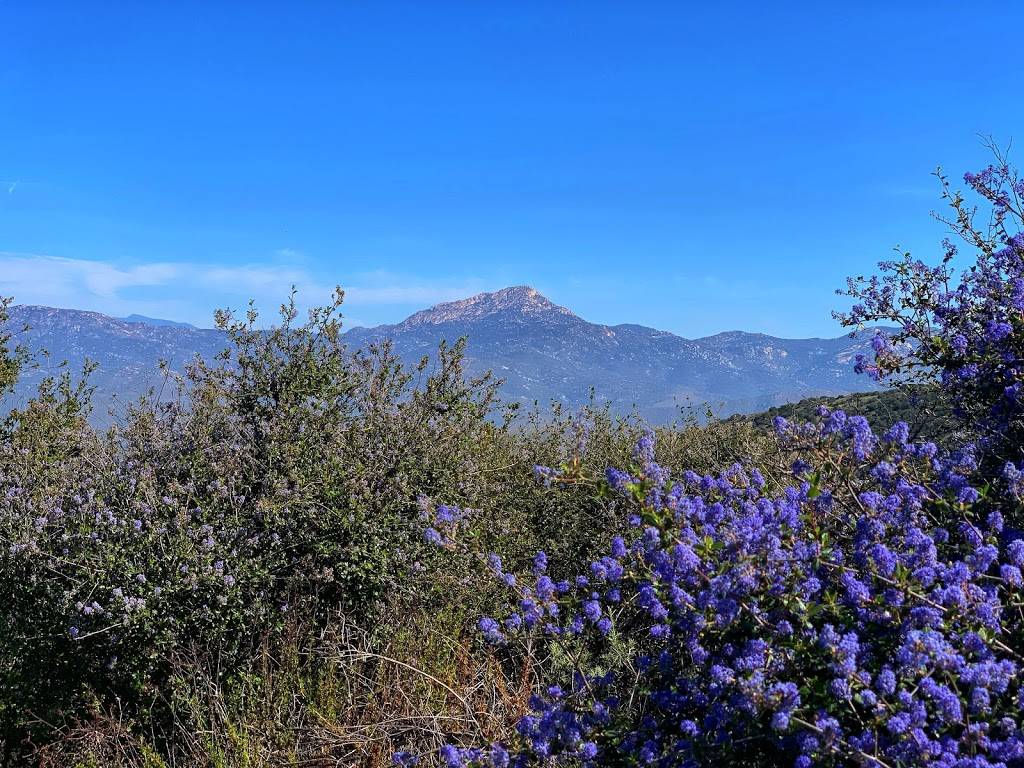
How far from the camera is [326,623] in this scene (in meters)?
6.60

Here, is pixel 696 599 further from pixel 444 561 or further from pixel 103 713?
pixel 103 713

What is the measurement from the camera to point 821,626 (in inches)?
120

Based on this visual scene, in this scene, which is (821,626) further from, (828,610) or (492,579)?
(492,579)

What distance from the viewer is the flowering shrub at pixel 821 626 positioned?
2.57m

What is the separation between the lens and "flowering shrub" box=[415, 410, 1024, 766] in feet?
8.44

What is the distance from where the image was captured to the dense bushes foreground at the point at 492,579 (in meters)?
2.82

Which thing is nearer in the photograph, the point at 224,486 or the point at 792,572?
the point at 792,572

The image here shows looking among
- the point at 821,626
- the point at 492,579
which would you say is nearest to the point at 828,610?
the point at 821,626

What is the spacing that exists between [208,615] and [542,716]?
3.26 meters

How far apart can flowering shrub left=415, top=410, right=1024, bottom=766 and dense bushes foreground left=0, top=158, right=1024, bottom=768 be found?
15mm

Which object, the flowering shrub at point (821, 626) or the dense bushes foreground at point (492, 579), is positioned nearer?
the flowering shrub at point (821, 626)

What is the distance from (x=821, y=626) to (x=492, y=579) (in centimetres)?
436

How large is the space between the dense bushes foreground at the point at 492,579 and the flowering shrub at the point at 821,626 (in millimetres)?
15

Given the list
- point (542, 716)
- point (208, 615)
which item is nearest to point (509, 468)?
point (208, 615)
